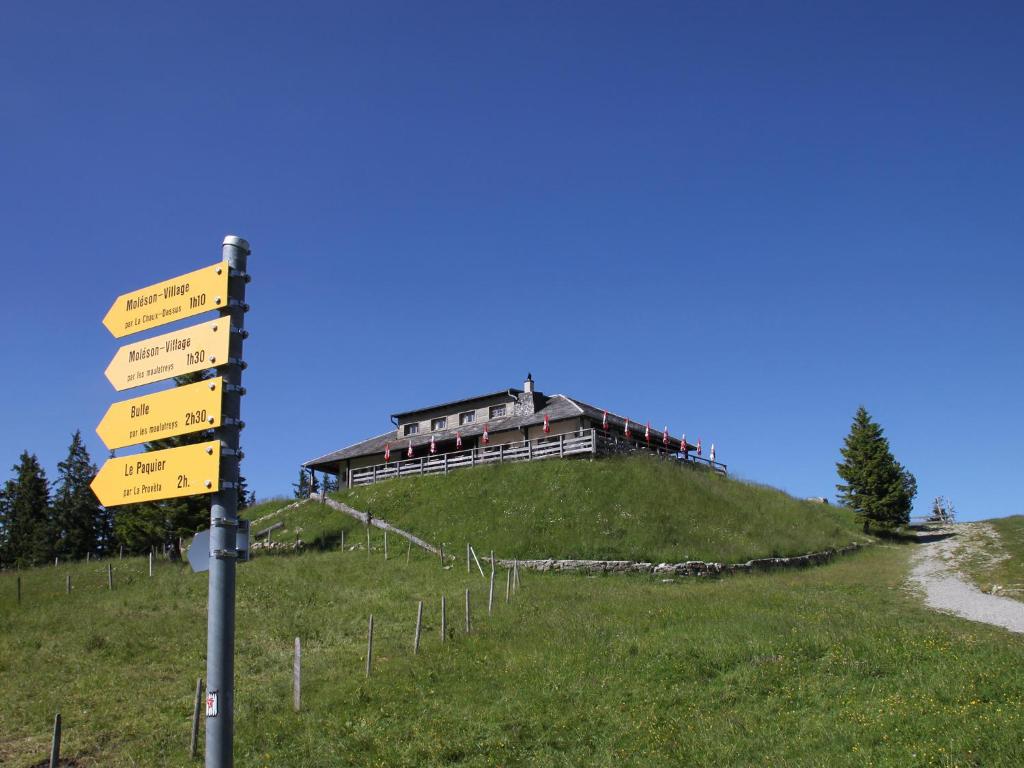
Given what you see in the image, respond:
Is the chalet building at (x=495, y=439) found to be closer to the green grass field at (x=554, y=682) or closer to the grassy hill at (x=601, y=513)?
the grassy hill at (x=601, y=513)

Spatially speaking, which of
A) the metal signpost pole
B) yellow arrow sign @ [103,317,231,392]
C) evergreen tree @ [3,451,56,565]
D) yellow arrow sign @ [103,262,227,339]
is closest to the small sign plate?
the metal signpost pole

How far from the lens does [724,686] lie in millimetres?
16234

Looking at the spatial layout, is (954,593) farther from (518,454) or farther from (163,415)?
(163,415)

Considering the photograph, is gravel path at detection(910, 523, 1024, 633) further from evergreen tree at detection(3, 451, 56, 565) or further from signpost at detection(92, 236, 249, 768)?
evergreen tree at detection(3, 451, 56, 565)

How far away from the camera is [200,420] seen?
23.7 ft

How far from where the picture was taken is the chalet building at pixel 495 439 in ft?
162

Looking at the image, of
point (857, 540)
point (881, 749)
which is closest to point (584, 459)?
point (857, 540)

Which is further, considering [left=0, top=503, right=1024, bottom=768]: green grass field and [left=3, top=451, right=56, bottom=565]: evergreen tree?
[left=3, top=451, right=56, bottom=565]: evergreen tree

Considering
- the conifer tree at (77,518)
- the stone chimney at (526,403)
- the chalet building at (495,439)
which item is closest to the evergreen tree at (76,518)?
the conifer tree at (77,518)

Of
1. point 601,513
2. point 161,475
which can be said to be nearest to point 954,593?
point 601,513

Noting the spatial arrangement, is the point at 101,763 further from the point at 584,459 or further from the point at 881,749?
the point at 584,459

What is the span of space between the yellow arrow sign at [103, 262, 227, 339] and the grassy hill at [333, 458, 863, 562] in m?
30.2

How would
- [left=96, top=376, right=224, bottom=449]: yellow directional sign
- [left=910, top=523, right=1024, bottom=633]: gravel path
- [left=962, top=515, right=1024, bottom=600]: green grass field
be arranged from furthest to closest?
[left=962, top=515, right=1024, bottom=600]: green grass field, [left=910, top=523, right=1024, bottom=633]: gravel path, [left=96, top=376, right=224, bottom=449]: yellow directional sign

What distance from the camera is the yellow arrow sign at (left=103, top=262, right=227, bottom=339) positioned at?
292 inches
